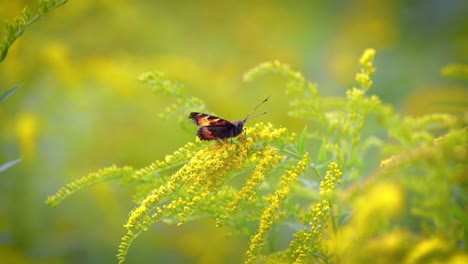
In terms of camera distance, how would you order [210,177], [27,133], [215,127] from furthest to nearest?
[27,133] → [215,127] → [210,177]

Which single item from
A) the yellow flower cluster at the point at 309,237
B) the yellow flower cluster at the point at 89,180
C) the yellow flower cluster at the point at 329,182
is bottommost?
the yellow flower cluster at the point at 309,237

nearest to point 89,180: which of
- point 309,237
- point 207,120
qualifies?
point 207,120

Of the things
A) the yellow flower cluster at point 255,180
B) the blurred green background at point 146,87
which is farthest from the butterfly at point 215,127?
the blurred green background at point 146,87

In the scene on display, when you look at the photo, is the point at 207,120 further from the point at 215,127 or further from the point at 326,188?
the point at 326,188

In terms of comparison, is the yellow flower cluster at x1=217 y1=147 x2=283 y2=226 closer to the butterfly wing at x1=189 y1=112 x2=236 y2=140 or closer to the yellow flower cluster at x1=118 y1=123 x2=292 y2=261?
the yellow flower cluster at x1=118 y1=123 x2=292 y2=261

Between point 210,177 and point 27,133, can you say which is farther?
point 27,133

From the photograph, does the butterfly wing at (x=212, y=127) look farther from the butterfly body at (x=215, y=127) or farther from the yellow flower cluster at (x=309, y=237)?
the yellow flower cluster at (x=309, y=237)

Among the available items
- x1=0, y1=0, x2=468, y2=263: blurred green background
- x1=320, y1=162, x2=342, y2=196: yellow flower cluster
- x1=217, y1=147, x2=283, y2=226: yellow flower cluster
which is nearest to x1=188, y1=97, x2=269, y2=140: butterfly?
x1=217, y1=147, x2=283, y2=226: yellow flower cluster
